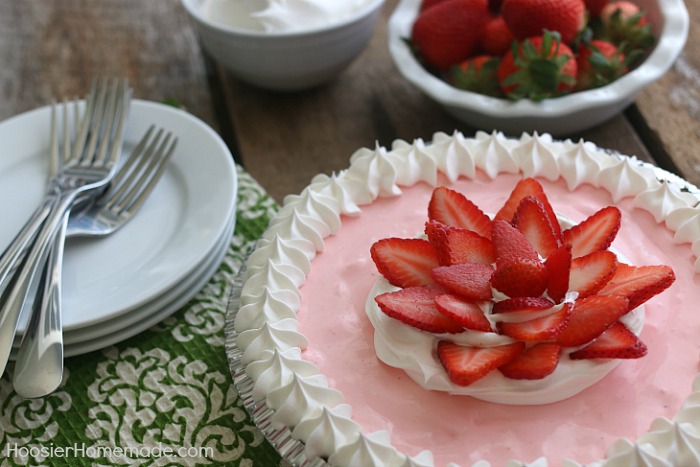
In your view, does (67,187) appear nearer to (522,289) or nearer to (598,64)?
(522,289)

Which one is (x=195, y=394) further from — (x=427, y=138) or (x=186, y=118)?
(x=427, y=138)

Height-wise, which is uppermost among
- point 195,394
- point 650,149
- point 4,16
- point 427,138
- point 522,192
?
point 522,192

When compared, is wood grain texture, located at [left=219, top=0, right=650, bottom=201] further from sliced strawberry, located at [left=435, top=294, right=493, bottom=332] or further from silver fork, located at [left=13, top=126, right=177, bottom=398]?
sliced strawberry, located at [left=435, top=294, right=493, bottom=332]

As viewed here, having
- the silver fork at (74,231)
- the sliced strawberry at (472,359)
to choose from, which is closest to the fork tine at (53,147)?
the silver fork at (74,231)

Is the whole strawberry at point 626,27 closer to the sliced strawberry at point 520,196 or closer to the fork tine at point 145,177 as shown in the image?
the sliced strawberry at point 520,196

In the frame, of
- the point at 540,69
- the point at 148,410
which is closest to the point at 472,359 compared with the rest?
the point at 148,410

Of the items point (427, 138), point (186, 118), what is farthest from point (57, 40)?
point (427, 138)

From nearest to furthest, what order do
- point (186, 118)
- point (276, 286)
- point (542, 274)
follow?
1. point (542, 274)
2. point (276, 286)
3. point (186, 118)

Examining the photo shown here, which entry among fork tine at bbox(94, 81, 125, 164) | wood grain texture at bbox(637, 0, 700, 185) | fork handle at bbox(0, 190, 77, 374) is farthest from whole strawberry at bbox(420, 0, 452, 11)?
fork handle at bbox(0, 190, 77, 374)
